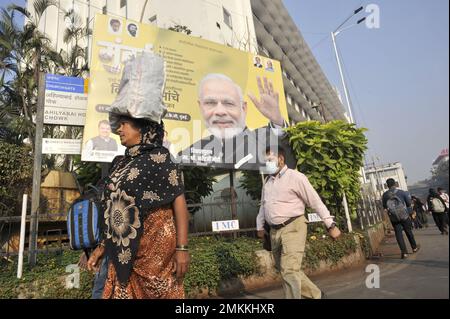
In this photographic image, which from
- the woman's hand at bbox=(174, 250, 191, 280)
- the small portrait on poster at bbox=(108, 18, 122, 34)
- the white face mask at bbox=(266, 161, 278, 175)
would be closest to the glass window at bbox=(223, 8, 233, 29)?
the small portrait on poster at bbox=(108, 18, 122, 34)

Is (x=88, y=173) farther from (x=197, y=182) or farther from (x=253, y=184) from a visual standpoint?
(x=253, y=184)

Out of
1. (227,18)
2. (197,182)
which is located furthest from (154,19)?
(197,182)

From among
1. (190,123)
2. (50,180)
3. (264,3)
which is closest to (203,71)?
(190,123)

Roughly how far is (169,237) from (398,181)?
5355mm

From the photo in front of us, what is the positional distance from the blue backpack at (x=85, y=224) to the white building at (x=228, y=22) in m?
7.81

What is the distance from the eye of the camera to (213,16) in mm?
13773

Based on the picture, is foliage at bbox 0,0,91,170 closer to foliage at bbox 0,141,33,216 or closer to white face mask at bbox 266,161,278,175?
foliage at bbox 0,141,33,216

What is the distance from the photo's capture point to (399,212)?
5.41 m

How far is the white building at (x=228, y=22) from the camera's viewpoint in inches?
514

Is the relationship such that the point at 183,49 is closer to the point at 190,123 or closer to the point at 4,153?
the point at 190,123

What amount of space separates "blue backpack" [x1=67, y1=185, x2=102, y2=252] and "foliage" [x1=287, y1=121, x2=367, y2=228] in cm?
→ 487

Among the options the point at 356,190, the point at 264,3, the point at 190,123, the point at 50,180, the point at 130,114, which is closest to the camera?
the point at 130,114

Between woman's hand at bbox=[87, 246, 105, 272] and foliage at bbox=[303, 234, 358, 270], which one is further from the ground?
woman's hand at bbox=[87, 246, 105, 272]

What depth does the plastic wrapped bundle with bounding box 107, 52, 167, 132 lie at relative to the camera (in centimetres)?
176
